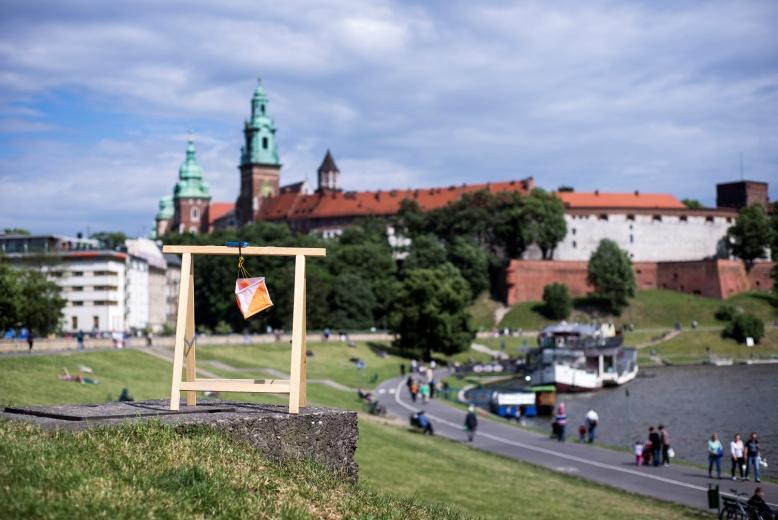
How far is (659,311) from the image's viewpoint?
387 feet

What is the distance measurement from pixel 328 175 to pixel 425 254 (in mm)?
78049

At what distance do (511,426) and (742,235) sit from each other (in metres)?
100

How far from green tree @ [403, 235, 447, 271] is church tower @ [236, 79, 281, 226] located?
225 feet

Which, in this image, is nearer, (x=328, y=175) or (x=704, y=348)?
(x=704, y=348)

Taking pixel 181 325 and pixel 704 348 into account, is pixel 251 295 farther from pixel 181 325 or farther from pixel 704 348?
pixel 704 348

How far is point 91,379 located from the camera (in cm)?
3744

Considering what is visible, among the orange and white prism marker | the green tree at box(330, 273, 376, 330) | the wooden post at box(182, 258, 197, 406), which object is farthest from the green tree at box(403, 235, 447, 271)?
the orange and white prism marker

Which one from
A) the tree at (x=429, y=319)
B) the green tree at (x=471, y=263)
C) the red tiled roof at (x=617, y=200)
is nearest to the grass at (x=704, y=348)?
the tree at (x=429, y=319)

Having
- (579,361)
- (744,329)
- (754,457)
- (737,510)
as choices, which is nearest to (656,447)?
(754,457)

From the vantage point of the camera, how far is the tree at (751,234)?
431 ft

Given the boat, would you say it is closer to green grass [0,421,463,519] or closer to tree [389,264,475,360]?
tree [389,264,475,360]

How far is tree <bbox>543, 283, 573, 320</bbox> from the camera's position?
118250mm

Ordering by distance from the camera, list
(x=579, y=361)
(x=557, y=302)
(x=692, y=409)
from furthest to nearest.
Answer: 1. (x=557, y=302)
2. (x=579, y=361)
3. (x=692, y=409)

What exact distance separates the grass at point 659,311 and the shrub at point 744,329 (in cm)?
1254
